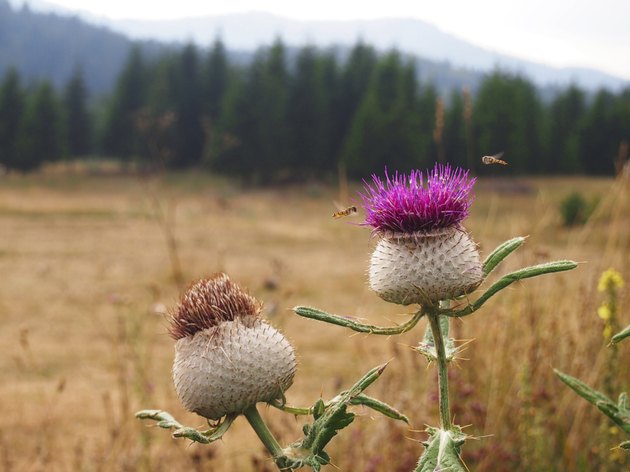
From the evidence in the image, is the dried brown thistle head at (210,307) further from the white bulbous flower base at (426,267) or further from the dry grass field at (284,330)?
the white bulbous flower base at (426,267)

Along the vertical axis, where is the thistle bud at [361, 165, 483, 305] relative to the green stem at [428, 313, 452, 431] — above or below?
above

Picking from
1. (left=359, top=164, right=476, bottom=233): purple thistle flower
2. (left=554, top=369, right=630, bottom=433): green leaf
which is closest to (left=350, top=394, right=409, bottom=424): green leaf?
(left=554, top=369, right=630, bottom=433): green leaf

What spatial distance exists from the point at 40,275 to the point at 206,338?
24076 mm

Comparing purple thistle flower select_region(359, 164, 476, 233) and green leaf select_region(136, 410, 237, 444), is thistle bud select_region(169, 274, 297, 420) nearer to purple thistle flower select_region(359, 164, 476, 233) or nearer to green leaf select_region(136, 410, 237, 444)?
green leaf select_region(136, 410, 237, 444)

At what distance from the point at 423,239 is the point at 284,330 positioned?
0.71 m

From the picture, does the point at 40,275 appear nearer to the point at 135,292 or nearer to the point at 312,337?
the point at 135,292

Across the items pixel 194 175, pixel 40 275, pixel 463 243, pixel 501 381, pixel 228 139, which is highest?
pixel 463 243

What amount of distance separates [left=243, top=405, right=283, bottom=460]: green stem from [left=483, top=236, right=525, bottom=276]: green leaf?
836 mm

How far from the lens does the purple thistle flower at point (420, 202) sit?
7.38 feet

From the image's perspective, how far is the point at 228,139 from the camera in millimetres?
9117

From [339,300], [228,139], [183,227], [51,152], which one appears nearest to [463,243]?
[228,139]

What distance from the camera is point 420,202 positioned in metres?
2.24

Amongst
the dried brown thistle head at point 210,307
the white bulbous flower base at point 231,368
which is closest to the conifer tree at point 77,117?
the dried brown thistle head at point 210,307

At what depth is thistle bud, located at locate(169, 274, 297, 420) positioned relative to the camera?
2254 millimetres
